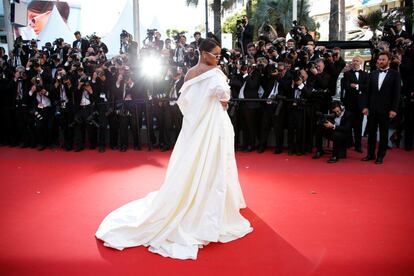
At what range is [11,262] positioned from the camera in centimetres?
353

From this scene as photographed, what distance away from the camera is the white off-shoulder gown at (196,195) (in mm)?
3805

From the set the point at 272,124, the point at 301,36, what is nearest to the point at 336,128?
the point at 272,124

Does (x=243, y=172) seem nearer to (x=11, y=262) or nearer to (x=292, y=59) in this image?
(x=292, y=59)

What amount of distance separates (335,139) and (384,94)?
1.15 meters

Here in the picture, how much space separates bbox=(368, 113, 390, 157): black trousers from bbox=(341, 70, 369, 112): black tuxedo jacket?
2.25 feet

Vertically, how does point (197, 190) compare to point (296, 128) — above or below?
below

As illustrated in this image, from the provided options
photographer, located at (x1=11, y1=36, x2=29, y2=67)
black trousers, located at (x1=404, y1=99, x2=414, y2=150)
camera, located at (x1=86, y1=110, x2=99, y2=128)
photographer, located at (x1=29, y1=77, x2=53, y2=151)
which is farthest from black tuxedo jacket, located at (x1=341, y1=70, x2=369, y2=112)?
photographer, located at (x1=11, y1=36, x2=29, y2=67)

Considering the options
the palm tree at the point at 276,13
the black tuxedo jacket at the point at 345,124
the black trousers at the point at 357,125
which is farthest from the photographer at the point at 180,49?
the palm tree at the point at 276,13

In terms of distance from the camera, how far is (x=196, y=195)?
3.94 meters

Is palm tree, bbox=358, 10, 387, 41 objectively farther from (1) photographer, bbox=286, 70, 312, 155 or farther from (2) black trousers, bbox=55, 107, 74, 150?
(2) black trousers, bbox=55, 107, 74, 150

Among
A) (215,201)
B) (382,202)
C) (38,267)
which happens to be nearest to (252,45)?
(382,202)

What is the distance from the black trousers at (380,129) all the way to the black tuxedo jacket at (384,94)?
0.33ft

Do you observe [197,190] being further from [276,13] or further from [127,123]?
[276,13]

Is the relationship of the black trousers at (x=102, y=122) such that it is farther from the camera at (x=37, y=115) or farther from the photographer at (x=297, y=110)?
the photographer at (x=297, y=110)
